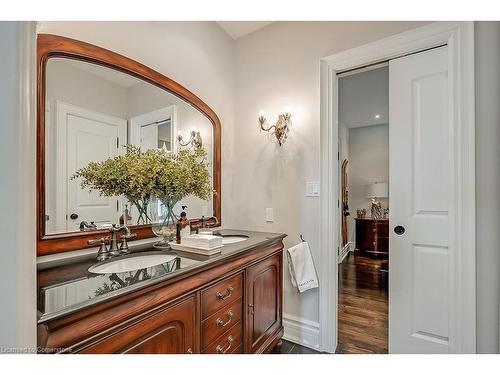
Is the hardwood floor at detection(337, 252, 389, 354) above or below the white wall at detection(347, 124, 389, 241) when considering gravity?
below

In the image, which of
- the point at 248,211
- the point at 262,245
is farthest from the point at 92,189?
the point at 248,211

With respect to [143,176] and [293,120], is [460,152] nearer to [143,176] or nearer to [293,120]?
[293,120]

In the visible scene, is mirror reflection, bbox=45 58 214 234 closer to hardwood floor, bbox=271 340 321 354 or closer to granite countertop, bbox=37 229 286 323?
granite countertop, bbox=37 229 286 323

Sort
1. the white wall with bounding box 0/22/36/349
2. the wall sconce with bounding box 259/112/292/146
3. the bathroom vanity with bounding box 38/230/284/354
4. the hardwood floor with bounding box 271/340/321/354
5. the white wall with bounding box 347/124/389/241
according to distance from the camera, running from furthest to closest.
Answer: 1. the white wall with bounding box 347/124/389/241
2. the wall sconce with bounding box 259/112/292/146
3. the hardwood floor with bounding box 271/340/321/354
4. the bathroom vanity with bounding box 38/230/284/354
5. the white wall with bounding box 0/22/36/349

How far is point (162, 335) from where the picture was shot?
2.95 ft

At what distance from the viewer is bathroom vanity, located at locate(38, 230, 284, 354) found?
0.68 meters

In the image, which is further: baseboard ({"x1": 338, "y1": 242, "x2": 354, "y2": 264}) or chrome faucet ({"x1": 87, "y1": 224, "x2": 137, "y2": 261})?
baseboard ({"x1": 338, "y1": 242, "x2": 354, "y2": 264})

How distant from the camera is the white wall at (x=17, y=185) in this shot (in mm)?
486

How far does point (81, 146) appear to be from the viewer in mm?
1235

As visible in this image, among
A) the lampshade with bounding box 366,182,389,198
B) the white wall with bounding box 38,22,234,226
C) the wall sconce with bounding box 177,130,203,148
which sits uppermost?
the white wall with bounding box 38,22,234,226

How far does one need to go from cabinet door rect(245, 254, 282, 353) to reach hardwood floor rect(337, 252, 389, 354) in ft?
2.06

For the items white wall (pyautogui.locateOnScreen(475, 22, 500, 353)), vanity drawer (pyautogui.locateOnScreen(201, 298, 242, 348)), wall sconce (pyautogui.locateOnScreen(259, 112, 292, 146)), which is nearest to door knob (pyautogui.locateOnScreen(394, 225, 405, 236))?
white wall (pyautogui.locateOnScreen(475, 22, 500, 353))

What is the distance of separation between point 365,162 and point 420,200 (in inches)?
137
